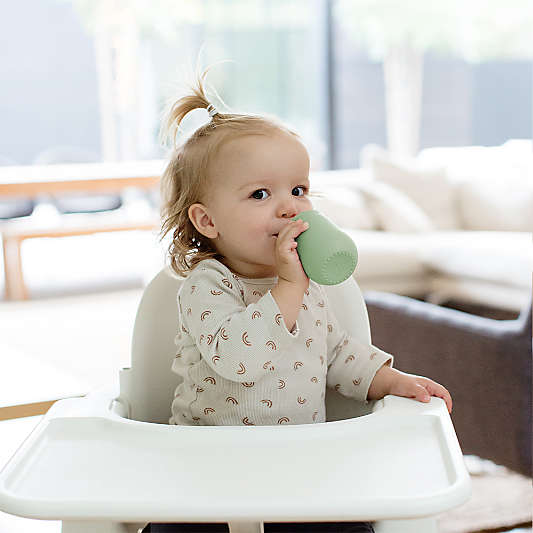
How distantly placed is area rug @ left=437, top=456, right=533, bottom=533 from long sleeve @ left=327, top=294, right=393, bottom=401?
3.21ft

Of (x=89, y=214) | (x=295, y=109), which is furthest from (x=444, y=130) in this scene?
(x=89, y=214)

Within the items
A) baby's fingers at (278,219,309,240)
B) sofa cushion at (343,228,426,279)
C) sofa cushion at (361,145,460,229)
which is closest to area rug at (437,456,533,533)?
baby's fingers at (278,219,309,240)

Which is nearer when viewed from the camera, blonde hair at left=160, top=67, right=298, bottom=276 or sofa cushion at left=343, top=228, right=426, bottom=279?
blonde hair at left=160, top=67, right=298, bottom=276

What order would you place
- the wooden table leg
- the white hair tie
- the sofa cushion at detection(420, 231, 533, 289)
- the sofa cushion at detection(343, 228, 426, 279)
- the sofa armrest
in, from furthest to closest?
1. the wooden table leg
2. the sofa cushion at detection(343, 228, 426, 279)
3. the sofa cushion at detection(420, 231, 533, 289)
4. the sofa armrest
5. the white hair tie

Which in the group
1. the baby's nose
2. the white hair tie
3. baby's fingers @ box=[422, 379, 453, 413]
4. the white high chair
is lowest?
baby's fingers @ box=[422, 379, 453, 413]

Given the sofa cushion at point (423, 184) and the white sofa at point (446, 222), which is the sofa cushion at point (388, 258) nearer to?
the white sofa at point (446, 222)

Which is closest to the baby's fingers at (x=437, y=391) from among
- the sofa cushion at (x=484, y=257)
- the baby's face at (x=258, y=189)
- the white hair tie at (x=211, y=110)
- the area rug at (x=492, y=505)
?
the baby's face at (x=258, y=189)

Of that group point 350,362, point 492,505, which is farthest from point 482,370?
point 350,362

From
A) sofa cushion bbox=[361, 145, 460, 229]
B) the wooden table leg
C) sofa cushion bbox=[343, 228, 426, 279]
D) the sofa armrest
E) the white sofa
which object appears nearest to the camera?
the sofa armrest

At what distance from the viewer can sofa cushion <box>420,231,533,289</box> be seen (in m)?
3.65

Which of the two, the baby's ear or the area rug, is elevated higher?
the baby's ear

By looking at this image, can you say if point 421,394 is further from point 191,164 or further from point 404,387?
point 191,164

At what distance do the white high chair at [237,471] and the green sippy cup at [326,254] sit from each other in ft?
0.58

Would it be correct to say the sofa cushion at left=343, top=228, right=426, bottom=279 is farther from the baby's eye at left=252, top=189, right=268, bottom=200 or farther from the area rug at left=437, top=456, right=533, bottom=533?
the baby's eye at left=252, top=189, right=268, bottom=200
